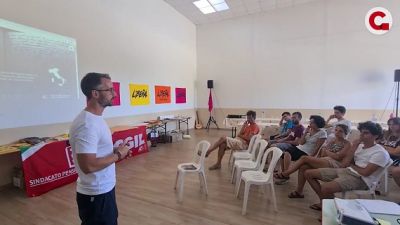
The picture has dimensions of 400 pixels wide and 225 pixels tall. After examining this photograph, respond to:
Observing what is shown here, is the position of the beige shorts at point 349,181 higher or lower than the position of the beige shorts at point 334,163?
lower

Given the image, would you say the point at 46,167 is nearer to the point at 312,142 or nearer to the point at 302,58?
the point at 312,142

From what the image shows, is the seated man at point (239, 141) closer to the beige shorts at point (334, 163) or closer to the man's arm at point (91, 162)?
the beige shorts at point (334, 163)

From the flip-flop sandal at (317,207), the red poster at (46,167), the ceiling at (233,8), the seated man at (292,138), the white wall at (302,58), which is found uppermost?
the ceiling at (233,8)

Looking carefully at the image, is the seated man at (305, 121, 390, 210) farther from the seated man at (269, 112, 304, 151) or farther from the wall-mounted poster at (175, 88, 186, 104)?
the wall-mounted poster at (175, 88, 186, 104)

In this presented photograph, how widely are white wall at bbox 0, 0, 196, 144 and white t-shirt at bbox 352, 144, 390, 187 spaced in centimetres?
470

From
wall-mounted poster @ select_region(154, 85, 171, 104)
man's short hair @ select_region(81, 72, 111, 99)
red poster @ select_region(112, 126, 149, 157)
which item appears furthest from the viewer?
wall-mounted poster @ select_region(154, 85, 171, 104)

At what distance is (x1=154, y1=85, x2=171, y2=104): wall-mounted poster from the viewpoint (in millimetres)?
7160

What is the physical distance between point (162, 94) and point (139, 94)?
1.13 meters

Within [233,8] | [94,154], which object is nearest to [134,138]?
[94,154]

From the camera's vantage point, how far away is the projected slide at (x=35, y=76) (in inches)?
136

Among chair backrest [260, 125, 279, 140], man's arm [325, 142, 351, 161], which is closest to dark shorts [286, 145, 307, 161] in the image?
man's arm [325, 142, 351, 161]

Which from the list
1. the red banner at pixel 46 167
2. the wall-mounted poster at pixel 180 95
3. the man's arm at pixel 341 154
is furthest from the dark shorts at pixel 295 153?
the wall-mounted poster at pixel 180 95

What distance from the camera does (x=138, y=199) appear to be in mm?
3039

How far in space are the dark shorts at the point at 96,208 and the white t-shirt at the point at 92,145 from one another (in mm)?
34
